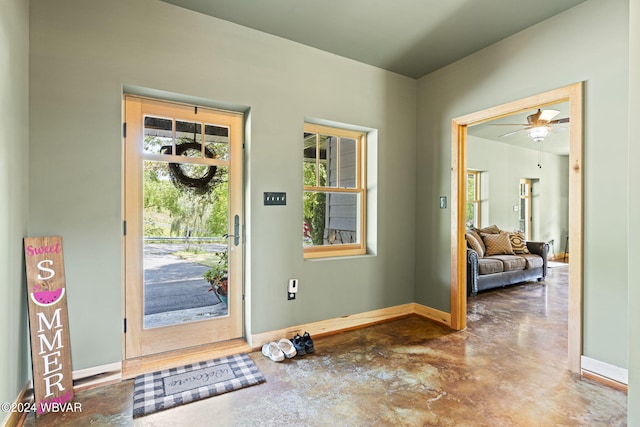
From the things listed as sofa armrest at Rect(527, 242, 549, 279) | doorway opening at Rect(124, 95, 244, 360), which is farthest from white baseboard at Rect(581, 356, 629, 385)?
sofa armrest at Rect(527, 242, 549, 279)

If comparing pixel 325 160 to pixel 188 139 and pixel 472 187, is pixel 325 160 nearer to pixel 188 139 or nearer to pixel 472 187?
pixel 188 139

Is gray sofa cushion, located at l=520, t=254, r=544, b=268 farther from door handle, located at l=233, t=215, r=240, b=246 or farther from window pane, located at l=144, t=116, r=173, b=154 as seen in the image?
window pane, located at l=144, t=116, r=173, b=154

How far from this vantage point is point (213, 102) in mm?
2736

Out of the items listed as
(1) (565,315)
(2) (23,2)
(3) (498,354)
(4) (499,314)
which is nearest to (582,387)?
(3) (498,354)

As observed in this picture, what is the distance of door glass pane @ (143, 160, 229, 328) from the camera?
2.65 metres

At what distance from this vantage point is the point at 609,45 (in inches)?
91.7

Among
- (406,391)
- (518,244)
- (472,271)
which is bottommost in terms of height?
(406,391)

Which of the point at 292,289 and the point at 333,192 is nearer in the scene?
the point at 292,289

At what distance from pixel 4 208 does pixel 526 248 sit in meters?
7.06

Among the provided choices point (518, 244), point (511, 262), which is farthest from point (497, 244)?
point (518, 244)

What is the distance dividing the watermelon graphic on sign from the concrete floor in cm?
67

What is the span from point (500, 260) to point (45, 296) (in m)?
5.68

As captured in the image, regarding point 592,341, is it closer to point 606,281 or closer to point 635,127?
point 606,281

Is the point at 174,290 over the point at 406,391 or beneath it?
over
